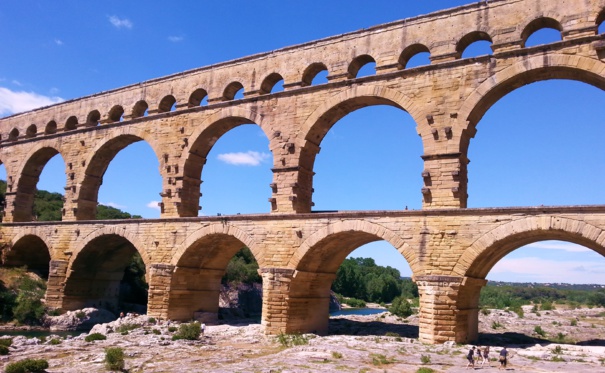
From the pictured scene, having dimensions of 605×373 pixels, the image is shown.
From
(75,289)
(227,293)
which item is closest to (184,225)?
(75,289)

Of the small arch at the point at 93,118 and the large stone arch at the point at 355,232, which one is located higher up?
the small arch at the point at 93,118

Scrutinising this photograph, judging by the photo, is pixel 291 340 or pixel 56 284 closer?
pixel 291 340

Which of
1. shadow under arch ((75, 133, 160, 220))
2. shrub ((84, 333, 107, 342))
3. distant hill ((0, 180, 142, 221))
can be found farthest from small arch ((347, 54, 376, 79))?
distant hill ((0, 180, 142, 221))

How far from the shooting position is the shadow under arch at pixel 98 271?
2288cm

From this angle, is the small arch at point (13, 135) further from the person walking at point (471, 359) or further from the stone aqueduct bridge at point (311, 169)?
the person walking at point (471, 359)

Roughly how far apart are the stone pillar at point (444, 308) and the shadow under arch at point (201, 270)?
672 centimetres

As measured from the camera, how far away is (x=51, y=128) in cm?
Answer: 2723

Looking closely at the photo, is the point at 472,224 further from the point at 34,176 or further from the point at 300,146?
the point at 34,176

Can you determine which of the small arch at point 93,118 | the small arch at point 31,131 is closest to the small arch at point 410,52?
the small arch at point 93,118

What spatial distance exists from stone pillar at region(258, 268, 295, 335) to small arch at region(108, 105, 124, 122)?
1215 cm

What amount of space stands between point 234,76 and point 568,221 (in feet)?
42.5

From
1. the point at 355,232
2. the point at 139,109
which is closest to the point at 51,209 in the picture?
the point at 139,109

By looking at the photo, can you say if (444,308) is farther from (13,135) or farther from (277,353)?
(13,135)

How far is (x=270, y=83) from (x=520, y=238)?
10.5 m
